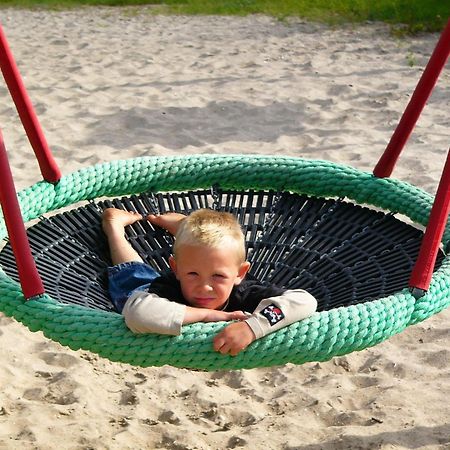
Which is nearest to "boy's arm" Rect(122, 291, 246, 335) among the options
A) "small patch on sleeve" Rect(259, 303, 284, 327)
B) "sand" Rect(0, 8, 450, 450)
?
"small patch on sleeve" Rect(259, 303, 284, 327)

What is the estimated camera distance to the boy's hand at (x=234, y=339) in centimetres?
143

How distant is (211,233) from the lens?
1.73m

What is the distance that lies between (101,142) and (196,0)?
15.8 feet

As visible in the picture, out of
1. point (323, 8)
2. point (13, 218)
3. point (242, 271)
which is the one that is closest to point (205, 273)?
point (242, 271)

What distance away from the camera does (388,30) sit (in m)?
6.98

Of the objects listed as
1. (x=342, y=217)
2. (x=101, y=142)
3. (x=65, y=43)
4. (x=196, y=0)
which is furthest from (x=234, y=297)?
Answer: (x=196, y=0)

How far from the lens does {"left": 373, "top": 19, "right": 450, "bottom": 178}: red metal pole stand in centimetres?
196

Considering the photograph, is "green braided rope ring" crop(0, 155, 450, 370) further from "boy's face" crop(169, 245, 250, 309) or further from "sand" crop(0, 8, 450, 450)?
"sand" crop(0, 8, 450, 450)

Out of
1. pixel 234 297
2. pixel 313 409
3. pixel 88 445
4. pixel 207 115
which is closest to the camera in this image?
pixel 234 297

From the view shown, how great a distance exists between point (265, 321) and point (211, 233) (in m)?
0.31

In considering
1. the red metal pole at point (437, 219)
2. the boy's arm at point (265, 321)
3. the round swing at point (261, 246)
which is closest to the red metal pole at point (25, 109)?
the round swing at point (261, 246)

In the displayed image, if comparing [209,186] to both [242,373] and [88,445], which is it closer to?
[242,373]

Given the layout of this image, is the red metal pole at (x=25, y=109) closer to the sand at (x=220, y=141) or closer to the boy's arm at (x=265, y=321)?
the sand at (x=220, y=141)

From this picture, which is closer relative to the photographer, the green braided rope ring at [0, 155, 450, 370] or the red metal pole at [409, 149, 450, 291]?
the green braided rope ring at [0, 155, 450, 370]
